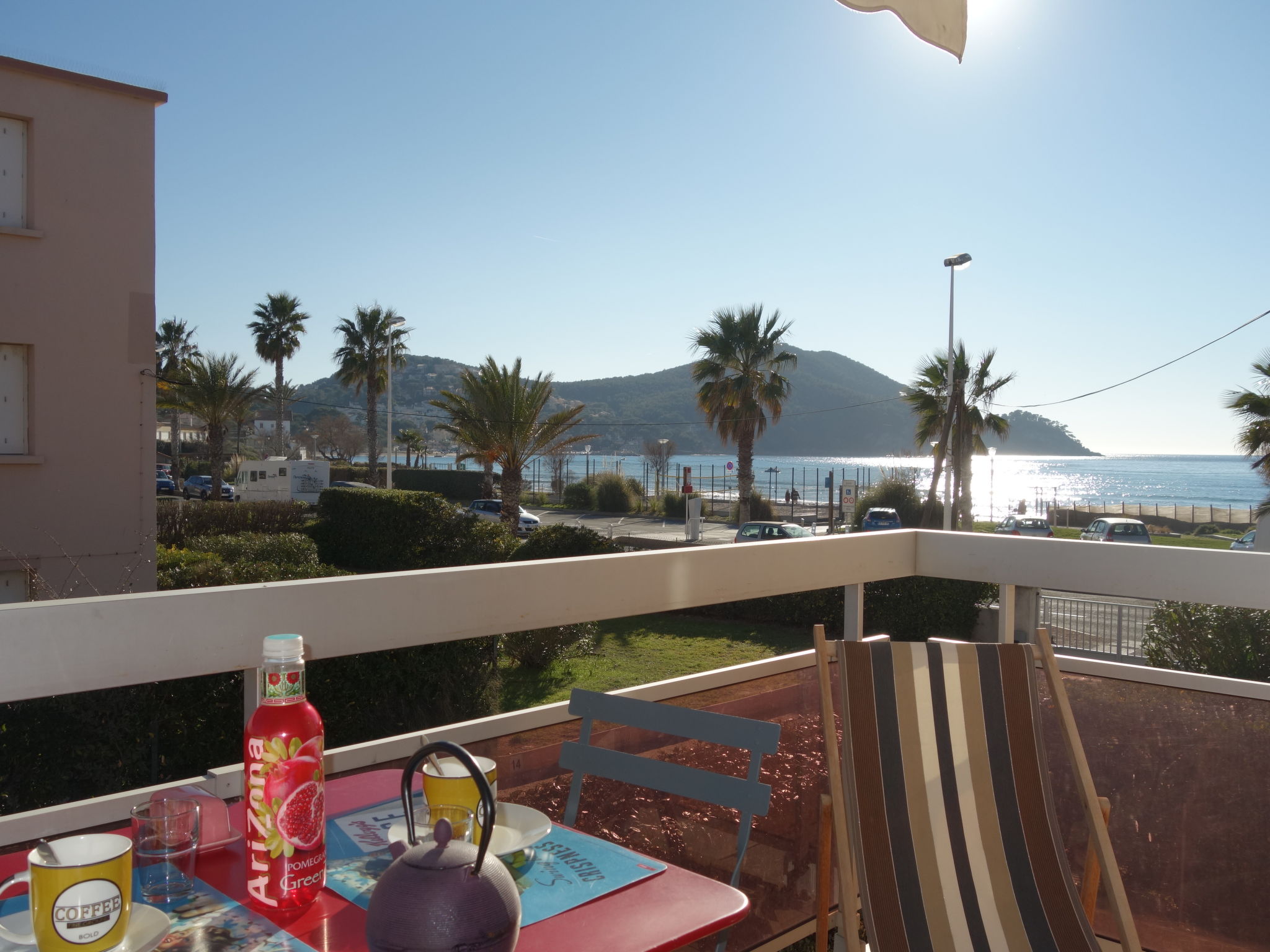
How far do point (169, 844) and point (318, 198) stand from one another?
80.2 ft

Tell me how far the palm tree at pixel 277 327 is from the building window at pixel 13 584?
32495mm

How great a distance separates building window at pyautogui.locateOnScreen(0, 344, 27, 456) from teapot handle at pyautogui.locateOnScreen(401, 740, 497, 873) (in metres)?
12.6

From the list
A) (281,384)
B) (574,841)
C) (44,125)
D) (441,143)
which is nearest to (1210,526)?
(441,143)

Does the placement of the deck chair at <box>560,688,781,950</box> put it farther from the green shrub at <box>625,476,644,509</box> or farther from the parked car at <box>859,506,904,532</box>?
the green shrub at <box>625,476,644,509</box>

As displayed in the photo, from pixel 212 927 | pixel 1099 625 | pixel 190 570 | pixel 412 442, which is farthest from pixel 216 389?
pixel 212 927

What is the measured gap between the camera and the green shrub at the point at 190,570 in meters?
10.4

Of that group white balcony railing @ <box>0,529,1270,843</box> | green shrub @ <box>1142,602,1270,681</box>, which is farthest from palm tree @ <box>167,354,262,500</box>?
white balcony railing @ <box>0,529,1270,843</box>

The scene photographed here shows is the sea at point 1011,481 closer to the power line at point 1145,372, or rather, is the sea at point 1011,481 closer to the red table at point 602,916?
the power line at point 1145,372

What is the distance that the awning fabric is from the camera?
195 centimetres

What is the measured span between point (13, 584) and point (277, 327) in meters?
33.6

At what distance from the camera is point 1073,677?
9.02 ft

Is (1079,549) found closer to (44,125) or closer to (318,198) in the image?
(44,125)

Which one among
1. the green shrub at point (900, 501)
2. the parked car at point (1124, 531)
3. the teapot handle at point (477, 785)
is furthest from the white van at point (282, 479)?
the teapot handle at point (477, 785)

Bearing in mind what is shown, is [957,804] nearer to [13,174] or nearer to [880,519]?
[13,174]
